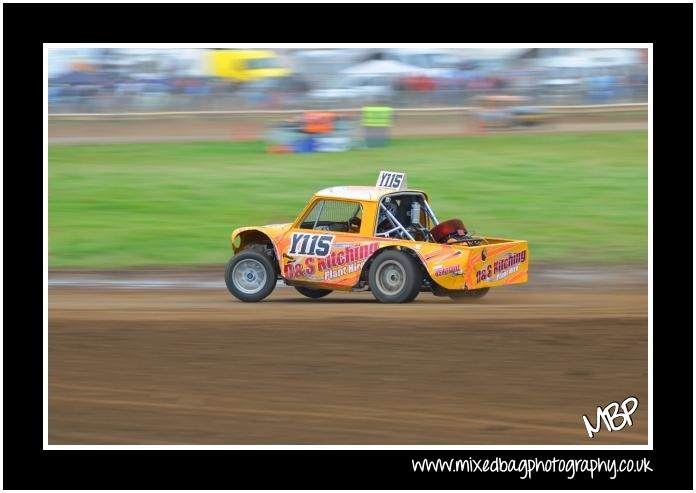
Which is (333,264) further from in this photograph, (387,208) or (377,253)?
(387,208)

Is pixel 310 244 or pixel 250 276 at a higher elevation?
pixel 310 244

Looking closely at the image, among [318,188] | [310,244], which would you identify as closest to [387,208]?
[310,244]

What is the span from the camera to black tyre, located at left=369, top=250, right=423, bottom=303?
550 inches

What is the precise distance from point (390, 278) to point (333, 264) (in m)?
0.82

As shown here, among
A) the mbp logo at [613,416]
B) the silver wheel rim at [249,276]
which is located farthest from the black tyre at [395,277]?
the mbp logo at [613,416]

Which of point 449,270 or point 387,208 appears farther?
point 387,208

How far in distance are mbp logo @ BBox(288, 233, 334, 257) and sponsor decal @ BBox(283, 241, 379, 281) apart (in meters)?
0.07

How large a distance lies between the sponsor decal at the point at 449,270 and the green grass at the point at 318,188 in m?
5.90

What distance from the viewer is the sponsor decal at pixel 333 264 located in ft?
46.7

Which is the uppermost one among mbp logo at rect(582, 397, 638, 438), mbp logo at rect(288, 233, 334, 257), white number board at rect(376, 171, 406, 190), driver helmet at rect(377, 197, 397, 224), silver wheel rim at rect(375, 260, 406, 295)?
white number board at rect(376, 171, 406, 190)

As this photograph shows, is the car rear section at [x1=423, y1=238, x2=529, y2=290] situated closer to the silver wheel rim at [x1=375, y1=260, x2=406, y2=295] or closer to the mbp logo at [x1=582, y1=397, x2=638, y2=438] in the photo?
the silver wheel rim at [x1=375, y1=260, x2=406, y2=295]

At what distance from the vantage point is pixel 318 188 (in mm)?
24062

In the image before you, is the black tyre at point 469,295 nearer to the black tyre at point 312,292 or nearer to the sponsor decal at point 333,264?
the sponsor decal at point 333,264

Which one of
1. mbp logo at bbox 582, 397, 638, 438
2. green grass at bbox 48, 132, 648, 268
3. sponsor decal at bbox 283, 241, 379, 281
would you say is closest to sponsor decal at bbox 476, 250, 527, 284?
sponsor decal at bbox 283, 241, 379, 281
